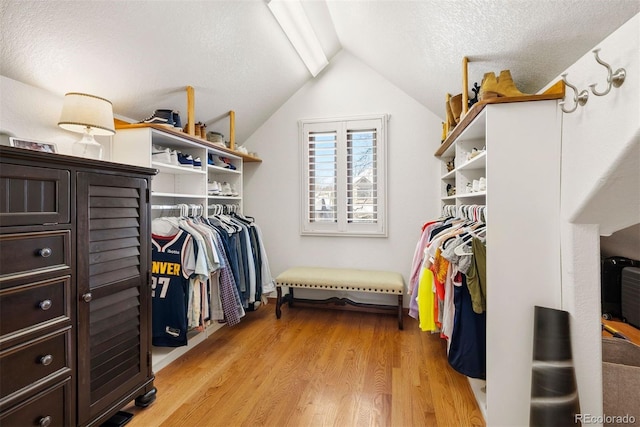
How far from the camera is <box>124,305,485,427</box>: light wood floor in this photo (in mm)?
1665

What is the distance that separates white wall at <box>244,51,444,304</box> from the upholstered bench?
268 millimetres

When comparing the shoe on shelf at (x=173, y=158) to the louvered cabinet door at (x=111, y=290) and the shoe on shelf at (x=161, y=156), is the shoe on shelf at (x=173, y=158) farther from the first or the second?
the louvered cabinet door at (x=111, y=290)

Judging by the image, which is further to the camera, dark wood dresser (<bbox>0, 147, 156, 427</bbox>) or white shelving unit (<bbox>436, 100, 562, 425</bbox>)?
white shelving unit (<bbox>436, 100, 562, 425</bbox>)

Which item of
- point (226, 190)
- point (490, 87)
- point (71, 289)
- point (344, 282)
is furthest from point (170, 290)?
point (490, 87)

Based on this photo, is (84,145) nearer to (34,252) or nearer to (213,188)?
(34,252)

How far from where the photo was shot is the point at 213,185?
116 inches

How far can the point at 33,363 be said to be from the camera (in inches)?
45.6

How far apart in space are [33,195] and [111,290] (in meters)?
0.59

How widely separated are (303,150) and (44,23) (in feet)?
8.21

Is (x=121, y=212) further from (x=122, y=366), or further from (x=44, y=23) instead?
(x=44, y=23)

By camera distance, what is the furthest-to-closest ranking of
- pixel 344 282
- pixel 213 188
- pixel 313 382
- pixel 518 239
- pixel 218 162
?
pixel 218 162 → pixel 344 282 → pixel 213 188 → pixel 313 382 → pixel 518 239

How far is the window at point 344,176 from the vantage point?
11.3 feet

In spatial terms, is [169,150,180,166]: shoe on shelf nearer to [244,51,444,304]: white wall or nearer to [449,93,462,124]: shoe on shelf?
[244,51,444,304]: white wall

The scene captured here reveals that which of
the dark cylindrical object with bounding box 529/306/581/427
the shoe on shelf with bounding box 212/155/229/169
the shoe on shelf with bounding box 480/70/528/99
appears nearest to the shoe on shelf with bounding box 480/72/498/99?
the shoe on shelf with bounding box 480/70/528/99
